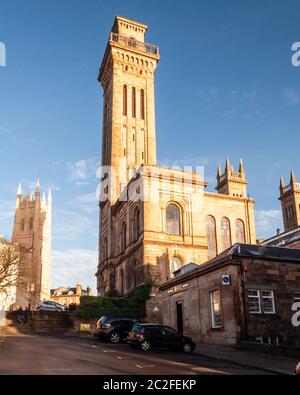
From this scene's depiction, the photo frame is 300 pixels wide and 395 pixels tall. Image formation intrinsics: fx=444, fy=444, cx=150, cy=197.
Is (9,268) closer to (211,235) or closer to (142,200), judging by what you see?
(142,200)

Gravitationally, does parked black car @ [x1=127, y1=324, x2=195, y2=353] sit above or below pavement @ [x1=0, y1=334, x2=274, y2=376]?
above

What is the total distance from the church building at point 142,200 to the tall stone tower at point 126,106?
0.15m

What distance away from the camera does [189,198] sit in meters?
49.1

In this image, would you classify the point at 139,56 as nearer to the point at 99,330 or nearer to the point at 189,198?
the point at 189,198

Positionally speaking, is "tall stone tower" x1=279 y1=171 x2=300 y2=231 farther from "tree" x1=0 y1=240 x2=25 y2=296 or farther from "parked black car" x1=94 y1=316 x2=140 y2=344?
"parked black car" x1=94 y1=316 x2=140 y2=344

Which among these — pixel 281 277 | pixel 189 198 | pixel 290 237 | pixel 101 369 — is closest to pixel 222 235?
pixel 189 198

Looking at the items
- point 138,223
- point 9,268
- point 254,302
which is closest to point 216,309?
point 254,302

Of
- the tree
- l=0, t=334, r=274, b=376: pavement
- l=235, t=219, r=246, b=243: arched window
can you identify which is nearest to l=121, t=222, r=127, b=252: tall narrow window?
the tree

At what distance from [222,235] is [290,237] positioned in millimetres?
13503

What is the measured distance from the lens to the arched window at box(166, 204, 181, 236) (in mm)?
47594

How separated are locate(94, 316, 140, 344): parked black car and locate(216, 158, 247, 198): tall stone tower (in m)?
59.6

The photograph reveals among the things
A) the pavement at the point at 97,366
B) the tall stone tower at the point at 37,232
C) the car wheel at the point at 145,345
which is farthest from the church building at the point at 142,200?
the tall stone tower at the point at 37,232

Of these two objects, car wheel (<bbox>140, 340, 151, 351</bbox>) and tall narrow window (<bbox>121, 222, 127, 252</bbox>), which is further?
tall narrow window (<bbox>121, 222, 127, 252</bbox>)
